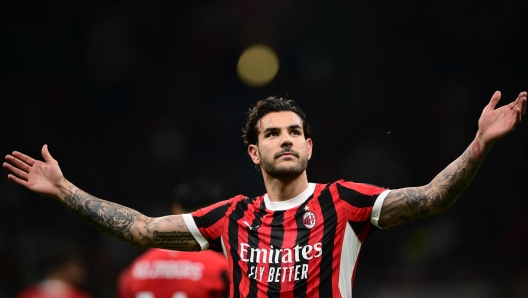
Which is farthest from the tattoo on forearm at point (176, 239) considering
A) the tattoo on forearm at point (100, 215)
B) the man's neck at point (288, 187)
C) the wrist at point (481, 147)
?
the wrist at point (481, 147)

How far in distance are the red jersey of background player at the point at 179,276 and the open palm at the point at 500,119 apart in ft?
6.42

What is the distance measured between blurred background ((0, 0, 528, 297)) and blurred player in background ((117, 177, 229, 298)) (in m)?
4.45

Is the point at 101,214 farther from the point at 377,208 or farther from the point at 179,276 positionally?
the point at 377,208

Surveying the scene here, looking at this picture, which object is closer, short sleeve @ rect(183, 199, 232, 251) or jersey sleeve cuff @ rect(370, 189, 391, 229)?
Answer: jersey sleeve cuff @ rect(370, 189, 391, 229)

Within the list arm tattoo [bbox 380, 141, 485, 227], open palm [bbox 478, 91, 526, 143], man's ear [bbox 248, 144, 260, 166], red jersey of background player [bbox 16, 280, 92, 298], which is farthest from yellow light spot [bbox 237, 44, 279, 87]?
open palm [bbox 478, 91, 526, 143]

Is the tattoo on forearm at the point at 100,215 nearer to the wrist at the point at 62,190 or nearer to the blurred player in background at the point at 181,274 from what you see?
the wrist at the point at 62,190

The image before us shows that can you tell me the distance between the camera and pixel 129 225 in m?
3.57

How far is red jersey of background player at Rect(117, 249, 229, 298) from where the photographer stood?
3.94 meters

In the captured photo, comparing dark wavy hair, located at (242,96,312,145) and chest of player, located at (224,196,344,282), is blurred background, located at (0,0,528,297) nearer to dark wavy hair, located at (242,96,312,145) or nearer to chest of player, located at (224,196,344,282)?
dark wavy hair, located at (242,96,312,145)

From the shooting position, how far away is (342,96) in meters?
10.6

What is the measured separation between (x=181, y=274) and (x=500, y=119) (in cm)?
222

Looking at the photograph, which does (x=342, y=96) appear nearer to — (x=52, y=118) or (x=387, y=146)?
(x=387, y=146)

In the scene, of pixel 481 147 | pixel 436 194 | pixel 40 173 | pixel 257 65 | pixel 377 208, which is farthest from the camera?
pixel 257 65

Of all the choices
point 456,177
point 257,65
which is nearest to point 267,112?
point 456,177
